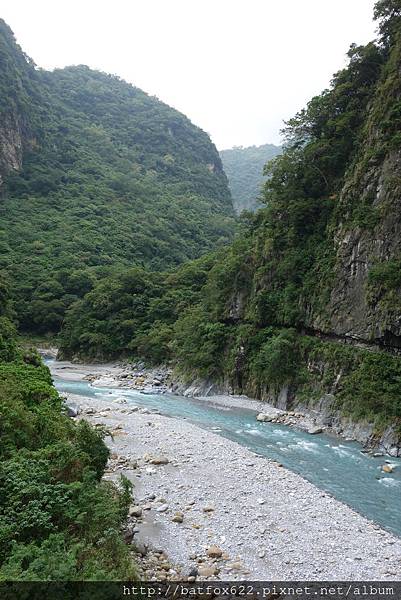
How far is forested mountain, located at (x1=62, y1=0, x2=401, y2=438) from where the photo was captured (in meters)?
21.5

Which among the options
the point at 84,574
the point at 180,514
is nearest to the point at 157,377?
the point at 180,514

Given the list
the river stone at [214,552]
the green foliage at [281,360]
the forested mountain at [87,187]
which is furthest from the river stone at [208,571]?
the forested mountain at [87,187]

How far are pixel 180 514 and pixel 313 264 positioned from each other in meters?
20.6

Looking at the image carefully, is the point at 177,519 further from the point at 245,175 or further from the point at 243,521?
the point at 245,175

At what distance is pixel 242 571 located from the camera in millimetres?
8844

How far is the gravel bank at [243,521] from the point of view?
9094mm

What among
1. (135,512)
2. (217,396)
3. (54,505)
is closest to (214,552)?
(135,512)

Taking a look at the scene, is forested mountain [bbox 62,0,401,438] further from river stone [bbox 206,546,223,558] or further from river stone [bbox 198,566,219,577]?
river stone [bbox 198,566,219,577]

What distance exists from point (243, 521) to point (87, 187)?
8529 centimetres

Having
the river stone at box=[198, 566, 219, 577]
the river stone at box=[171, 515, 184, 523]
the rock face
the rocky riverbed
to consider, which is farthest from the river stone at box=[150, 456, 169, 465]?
the rock face

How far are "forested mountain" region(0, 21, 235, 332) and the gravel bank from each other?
45.8 meters

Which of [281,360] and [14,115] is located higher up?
[14,115]

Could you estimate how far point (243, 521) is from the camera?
1095cm

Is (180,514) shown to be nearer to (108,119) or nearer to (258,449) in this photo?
(258,449)
